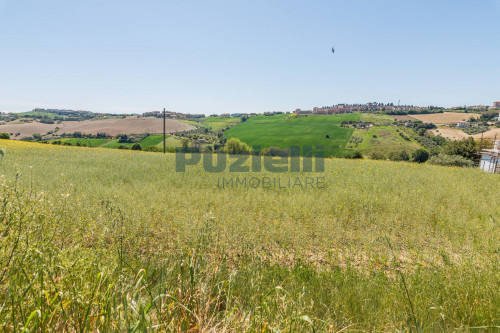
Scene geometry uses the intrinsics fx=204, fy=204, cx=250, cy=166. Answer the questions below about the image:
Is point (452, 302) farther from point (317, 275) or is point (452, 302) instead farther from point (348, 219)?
point (348, 219)

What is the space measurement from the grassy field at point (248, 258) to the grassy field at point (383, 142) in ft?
113

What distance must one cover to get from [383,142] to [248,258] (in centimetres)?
5502

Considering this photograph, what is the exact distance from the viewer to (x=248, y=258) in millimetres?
4227

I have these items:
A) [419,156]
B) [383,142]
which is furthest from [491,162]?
[383,142]

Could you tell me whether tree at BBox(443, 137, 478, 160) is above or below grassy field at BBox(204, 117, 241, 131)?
below

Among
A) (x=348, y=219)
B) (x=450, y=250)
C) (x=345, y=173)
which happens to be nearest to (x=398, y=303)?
(x=450, y=250)

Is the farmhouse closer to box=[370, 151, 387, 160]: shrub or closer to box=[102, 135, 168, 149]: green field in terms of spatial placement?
box=[370, 151, 387, 160]: shrub

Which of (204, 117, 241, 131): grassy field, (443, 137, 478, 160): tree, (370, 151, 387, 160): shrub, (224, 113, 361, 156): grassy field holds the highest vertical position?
(204, 117, 241, 131): grassy field

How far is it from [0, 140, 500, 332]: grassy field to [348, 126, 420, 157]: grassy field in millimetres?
34483

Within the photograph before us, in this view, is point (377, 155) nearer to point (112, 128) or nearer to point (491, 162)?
point (491, 162)

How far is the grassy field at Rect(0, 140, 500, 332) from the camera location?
1.51 m

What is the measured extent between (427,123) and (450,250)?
80.6m

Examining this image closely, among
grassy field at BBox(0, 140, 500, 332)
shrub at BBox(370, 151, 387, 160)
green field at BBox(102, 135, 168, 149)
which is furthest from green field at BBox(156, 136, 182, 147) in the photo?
shrub at BBox(370, 151, 387, 160)

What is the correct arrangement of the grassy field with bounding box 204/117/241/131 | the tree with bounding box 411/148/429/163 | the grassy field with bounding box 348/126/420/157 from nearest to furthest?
the tree with bounding box 411/148/429/163, the grassy field with bounding box 348/126/420/157, the grassy field with bounding box 204/117/241/131
